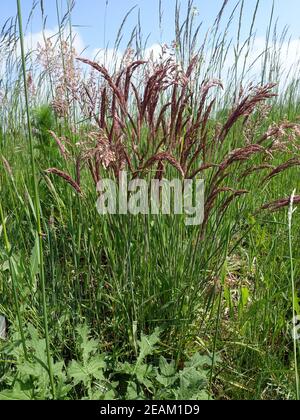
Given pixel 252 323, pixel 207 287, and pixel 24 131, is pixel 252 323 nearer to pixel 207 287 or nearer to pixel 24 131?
pixel 207 287

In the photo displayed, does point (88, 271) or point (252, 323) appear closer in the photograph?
point (252, 323)

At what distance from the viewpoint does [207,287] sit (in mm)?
1232

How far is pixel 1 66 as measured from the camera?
1945 mm

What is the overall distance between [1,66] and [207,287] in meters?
1.49

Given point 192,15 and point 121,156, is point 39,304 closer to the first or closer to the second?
point 121,156

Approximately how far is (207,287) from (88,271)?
1.22 ft

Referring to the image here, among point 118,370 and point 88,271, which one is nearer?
point 118,370

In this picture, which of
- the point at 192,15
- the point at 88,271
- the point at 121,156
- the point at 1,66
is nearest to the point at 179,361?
the point at 88,271

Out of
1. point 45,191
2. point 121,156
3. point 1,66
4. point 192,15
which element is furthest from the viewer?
point 1,66

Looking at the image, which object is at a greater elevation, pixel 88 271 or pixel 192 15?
pixel 192 15
